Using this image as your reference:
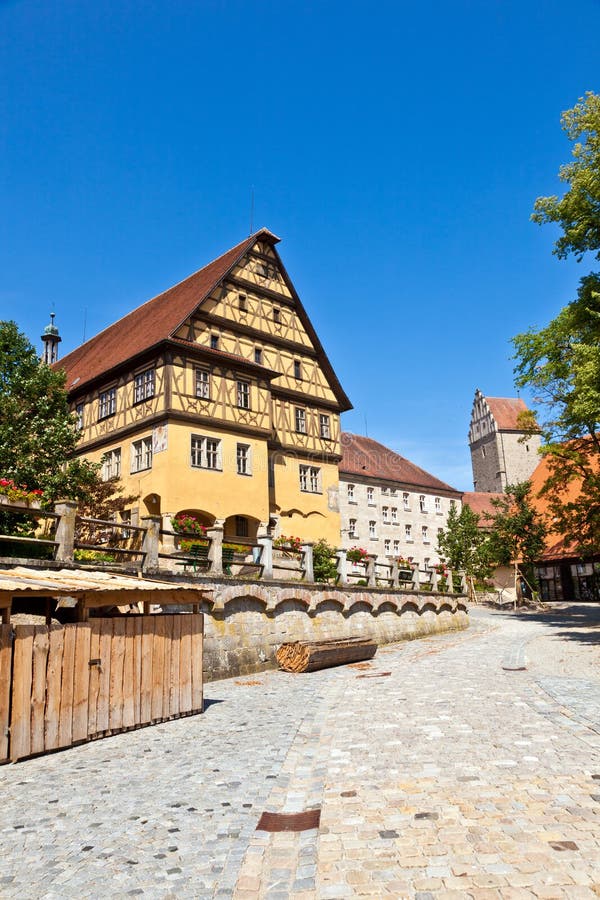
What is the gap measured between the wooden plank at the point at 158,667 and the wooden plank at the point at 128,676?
514 mm

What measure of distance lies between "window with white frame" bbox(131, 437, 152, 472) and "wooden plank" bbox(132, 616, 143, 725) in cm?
1339

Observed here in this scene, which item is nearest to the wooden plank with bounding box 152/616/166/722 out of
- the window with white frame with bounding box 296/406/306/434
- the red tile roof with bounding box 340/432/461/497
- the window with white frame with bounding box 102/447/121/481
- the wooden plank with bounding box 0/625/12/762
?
the wooden plank with bounding box 0/625/12/762

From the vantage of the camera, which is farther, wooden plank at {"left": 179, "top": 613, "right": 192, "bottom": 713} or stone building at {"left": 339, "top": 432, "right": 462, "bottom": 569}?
stone building at {"left": 339, "top": 432, "right": 462, "bottom": 569}

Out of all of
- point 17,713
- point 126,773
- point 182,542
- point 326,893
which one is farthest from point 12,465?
point 326,893

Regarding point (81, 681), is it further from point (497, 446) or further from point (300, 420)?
point (497, 446)

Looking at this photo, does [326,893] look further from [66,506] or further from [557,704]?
[66,506]

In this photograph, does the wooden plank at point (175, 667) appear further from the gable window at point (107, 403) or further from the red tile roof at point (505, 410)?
the red tile roof at point (505, 410)

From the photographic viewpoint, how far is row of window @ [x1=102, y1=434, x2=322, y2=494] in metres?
Result: 23.7

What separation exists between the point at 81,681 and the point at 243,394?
58.1 ft

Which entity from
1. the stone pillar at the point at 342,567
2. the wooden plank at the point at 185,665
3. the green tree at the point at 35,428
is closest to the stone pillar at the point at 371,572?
Answer: the stone pillar at the point at 342,567

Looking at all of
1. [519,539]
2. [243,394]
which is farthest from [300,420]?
[519,539]

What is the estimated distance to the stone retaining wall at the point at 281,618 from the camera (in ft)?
51.2

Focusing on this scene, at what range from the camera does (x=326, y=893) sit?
427cm

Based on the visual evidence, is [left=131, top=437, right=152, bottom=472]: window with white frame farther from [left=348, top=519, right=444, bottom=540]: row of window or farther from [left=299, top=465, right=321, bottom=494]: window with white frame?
[left=348, top=519, right=444, bottom=540]: row of window
